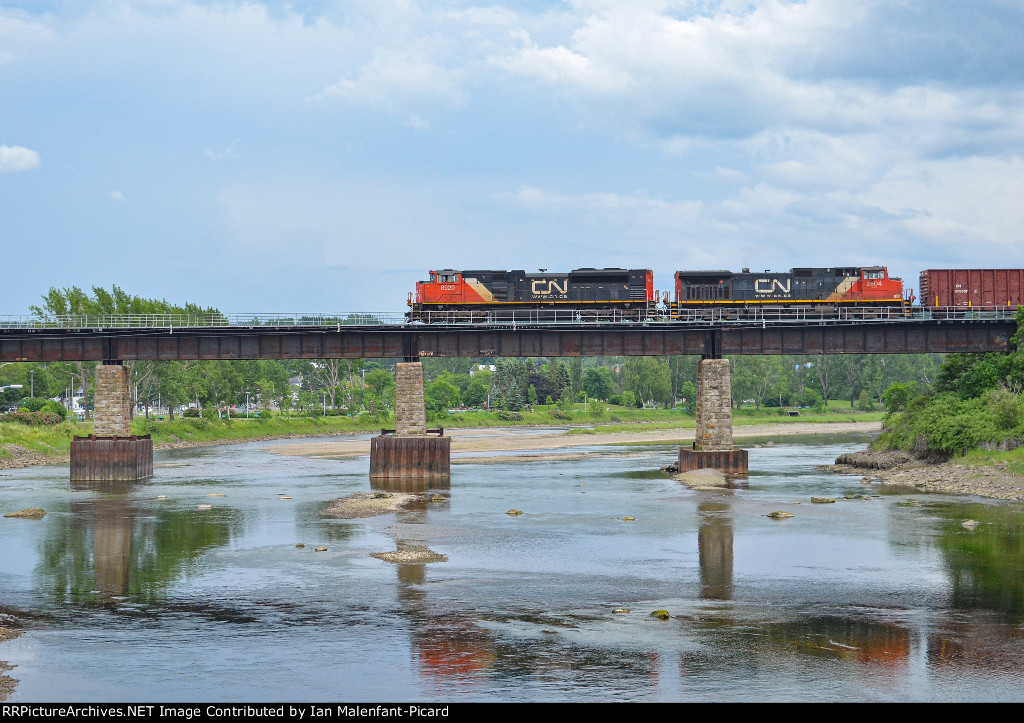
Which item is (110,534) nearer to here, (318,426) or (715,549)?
(715,549)

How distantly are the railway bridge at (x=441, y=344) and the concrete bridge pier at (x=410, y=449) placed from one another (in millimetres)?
75

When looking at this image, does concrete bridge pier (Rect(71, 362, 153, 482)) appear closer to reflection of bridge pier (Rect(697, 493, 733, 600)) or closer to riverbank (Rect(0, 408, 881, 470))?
riverbank (Rect(0, 408, 881, 470))

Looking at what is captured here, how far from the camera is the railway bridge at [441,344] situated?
70438 mm

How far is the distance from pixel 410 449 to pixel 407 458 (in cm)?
69

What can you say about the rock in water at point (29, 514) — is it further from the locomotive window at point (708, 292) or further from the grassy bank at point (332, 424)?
the locomotive window at point (708, 292)

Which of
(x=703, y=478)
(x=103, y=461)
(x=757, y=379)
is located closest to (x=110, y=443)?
(x=103, y=461)

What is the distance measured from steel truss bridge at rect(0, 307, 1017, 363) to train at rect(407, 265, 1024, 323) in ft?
2.95

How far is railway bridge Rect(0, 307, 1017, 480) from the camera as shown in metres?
70.4

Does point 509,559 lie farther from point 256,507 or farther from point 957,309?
point 957,309

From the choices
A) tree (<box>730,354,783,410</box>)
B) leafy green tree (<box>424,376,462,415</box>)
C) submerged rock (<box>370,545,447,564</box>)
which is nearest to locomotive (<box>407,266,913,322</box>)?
submerged rock (<box>370,545,447,564</box>)

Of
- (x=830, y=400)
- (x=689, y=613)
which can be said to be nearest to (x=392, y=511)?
(x=689, y=613)

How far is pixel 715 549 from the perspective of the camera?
132 feet

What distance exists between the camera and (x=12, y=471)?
80188 mm

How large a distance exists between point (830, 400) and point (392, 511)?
526 ft
